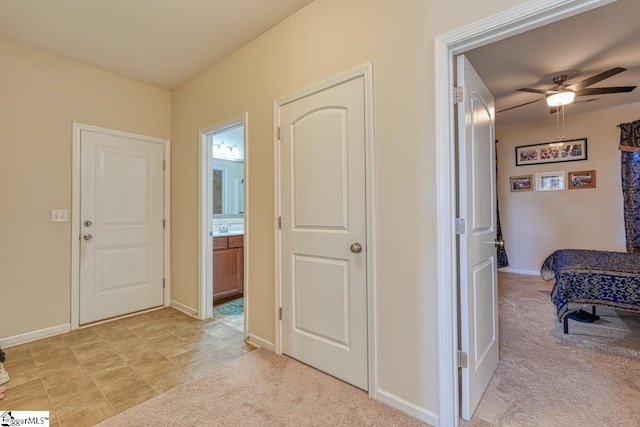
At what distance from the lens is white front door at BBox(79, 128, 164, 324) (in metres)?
2.98

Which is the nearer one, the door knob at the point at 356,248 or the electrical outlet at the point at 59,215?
the door knob at the point at 356,248

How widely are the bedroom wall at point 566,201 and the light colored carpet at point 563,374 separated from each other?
1809 mm

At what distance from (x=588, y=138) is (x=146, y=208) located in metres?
6.21

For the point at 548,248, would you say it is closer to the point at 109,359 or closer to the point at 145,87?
the point at 109,359

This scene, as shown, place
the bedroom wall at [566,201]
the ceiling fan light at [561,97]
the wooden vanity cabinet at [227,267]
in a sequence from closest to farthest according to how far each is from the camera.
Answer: the ceiling fan light at [561,97] < the wooden vanity cabinet at [227,267] < the bedroom wall at [566,201]

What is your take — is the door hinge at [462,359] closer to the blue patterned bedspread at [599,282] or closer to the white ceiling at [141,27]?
the blue patterned bedspread at [599,282]

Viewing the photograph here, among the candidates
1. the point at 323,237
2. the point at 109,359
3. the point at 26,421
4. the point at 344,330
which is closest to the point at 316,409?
the point at 344,330

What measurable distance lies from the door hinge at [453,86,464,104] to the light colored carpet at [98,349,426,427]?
1.70 metres

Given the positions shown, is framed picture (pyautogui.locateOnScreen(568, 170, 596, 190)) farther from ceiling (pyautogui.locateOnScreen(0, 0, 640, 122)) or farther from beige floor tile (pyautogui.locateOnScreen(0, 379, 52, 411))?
beige floor tile (pyautogui.locateOnScreen(0, 379, 52, 411))

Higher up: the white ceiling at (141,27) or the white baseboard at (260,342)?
the white ceiling at (141,27)

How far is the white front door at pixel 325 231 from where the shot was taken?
1.84 metres

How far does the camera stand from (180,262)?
3.42 meters

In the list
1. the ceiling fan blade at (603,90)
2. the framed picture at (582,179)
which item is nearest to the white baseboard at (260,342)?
the ceiling fan blade at (603,90)

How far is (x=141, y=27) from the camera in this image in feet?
7.81
